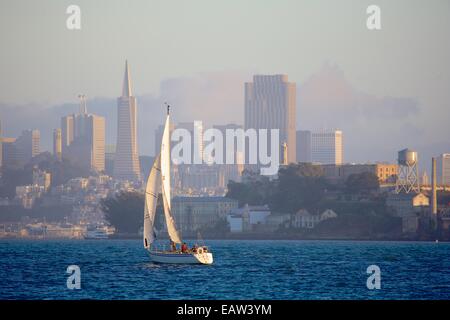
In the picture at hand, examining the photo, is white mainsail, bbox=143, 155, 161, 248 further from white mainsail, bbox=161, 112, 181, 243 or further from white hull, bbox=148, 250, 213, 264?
white hull, bbox=148, 250, 213, 264

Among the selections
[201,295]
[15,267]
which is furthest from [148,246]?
[201,295]

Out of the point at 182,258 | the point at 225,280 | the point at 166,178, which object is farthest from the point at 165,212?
the point at 225,280

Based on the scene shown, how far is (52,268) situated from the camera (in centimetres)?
10438

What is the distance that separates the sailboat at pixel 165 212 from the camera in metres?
96.9

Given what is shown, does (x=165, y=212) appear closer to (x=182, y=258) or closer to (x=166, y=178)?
(x=166, y=178)

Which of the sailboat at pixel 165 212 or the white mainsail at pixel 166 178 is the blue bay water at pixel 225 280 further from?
the white mainsail at pixel 166 178

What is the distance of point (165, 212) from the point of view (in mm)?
99062

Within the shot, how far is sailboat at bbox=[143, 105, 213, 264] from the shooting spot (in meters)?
96.9

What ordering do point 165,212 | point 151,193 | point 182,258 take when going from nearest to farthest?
point 182,258, point 165,212, point 151,193

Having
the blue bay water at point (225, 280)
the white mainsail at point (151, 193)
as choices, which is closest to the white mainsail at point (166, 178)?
the white mainsail at point (151, 193)
